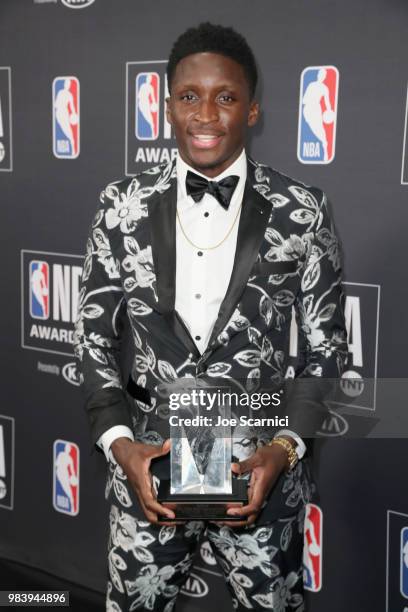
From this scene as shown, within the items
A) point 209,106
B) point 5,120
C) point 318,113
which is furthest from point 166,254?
point 5,120

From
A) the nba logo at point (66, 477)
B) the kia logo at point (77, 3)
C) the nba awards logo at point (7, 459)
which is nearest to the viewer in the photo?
the kia logo at point (77, 3)

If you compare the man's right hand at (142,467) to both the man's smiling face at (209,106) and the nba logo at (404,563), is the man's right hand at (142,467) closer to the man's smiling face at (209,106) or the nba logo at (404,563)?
the man's smiling face at (209,106)

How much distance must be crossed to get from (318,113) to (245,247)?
60 cm

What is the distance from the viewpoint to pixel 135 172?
241 centimetres

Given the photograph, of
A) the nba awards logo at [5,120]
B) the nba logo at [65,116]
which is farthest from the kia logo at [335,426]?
the nba awards logo at [5,120]

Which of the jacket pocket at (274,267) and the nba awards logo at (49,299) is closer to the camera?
the jacket pocket at (274,267)

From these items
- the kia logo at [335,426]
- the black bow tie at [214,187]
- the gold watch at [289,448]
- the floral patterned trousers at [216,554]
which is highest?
the black bow tie at [214,187]

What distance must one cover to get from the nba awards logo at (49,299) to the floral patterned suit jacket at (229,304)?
852mm

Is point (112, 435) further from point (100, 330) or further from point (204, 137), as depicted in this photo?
point (204, 137)

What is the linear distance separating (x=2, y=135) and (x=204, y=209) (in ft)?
4.25

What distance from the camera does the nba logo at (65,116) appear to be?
2.50m

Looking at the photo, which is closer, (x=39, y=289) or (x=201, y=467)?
(x=201, y=467)

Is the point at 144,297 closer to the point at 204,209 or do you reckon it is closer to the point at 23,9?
the point at 204,209

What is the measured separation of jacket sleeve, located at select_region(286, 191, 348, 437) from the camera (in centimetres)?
170
